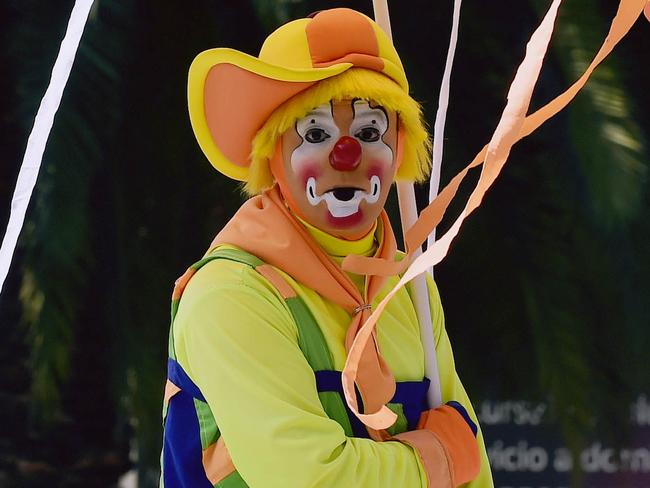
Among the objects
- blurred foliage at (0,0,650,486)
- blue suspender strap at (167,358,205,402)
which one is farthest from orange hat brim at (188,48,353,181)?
blurred foliage at (0,0,650,486)

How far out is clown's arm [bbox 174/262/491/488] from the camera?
1736 millimetres

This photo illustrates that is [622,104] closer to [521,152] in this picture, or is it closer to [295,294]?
[521,152]

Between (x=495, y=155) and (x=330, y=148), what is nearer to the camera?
(x=495, y=155)

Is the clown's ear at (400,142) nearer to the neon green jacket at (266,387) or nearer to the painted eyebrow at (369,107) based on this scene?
the painted eyebrow at (369,107)

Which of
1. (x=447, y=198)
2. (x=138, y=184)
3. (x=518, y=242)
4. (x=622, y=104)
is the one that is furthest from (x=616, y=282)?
(x=447, y=198)

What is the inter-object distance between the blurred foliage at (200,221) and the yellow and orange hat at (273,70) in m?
1.17

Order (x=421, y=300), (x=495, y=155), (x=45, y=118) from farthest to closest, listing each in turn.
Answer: (x=421, y=300) → (x=45, y=118) → (x=495, y=155)

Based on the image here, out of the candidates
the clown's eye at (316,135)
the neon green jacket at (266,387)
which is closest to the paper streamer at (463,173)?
the neon green jacket at (266,387)

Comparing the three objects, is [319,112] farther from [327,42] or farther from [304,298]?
[304,298]

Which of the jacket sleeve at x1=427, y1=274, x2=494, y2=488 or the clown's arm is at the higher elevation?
the clown's arm

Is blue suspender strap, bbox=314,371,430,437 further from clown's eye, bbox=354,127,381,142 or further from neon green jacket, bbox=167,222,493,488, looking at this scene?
clown's eye, bbox=354,127,381,142

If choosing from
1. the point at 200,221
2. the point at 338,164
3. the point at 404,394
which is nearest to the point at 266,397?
the point at 404,394

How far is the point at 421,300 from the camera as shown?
208 cm

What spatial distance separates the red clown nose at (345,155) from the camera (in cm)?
194
